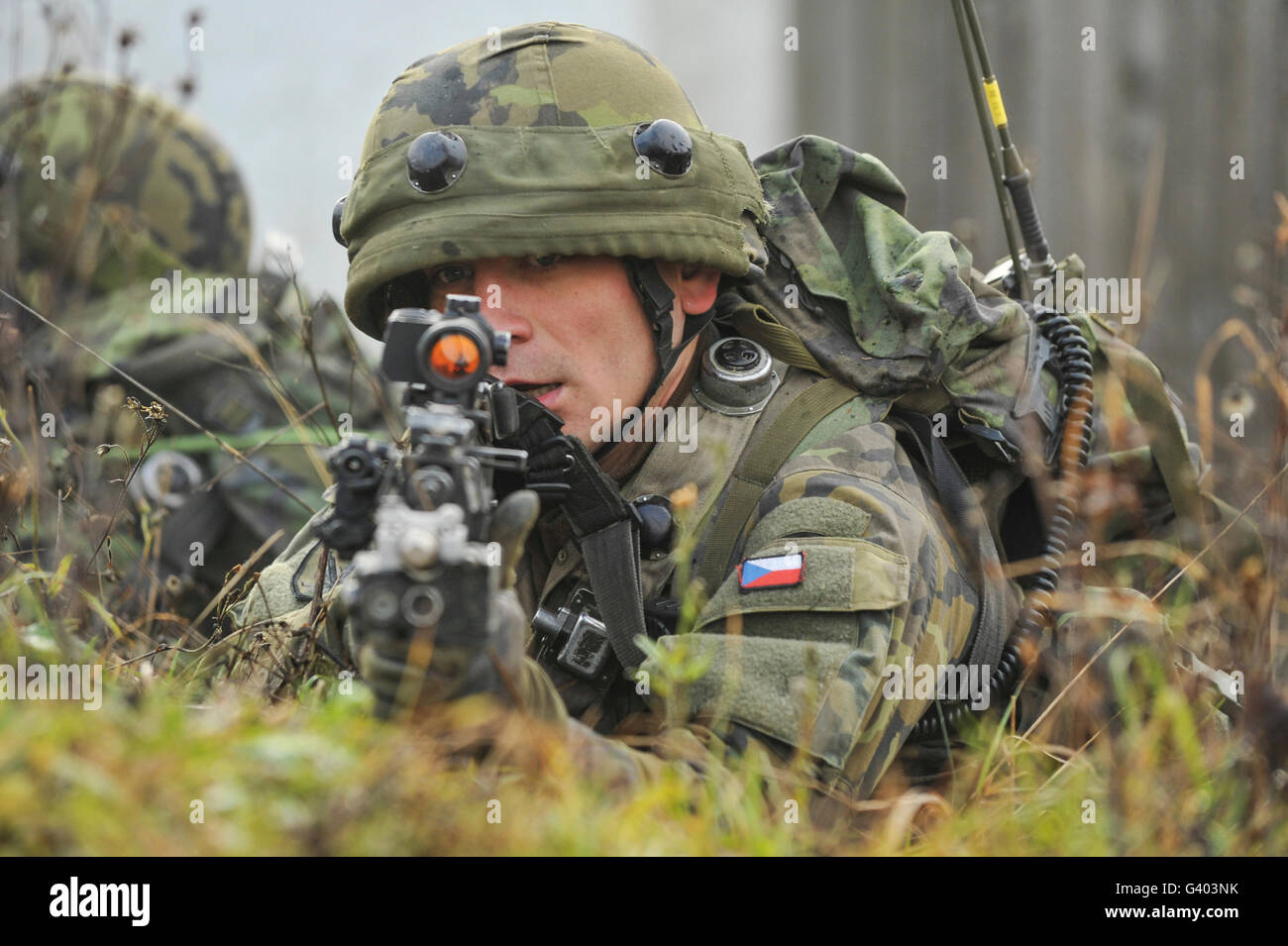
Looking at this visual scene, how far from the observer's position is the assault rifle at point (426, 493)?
1866 mm

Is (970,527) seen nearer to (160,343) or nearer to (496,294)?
(496,294)

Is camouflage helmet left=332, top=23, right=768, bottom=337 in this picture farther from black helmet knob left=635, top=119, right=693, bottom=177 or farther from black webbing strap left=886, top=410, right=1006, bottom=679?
black webbing strap left=886, top=410, right=1006, bottom=679

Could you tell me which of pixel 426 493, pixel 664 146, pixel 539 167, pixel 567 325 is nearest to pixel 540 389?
pixel 567 325

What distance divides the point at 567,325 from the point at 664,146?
0.41 m

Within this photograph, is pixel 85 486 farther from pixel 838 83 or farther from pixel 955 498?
pixel 838 83

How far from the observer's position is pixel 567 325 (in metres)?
3.03

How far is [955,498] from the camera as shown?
10.3ft

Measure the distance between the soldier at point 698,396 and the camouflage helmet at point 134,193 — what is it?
112 inches

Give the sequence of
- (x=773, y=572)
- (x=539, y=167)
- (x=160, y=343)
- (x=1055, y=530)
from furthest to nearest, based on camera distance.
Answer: (x=160, y=343)
(x=1055, y=530)
(x=539, y=167)
(x=773, y=572)

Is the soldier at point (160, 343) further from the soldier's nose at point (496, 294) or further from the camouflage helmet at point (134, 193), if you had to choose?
the soldier's nose at point (496, 294)

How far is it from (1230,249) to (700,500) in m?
4.21

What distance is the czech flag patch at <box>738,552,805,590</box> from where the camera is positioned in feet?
8.76

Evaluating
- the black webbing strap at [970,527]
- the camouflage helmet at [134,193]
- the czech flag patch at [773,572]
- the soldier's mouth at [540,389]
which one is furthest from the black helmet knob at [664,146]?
the camouflage helmet at [134,193]
